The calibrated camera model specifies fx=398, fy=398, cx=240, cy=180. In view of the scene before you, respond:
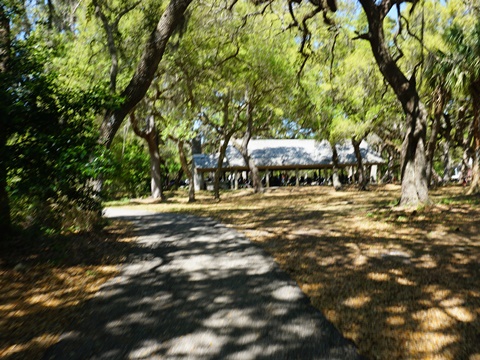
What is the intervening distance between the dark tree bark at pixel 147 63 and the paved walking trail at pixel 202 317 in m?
4.39

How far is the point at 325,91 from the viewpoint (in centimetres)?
2400

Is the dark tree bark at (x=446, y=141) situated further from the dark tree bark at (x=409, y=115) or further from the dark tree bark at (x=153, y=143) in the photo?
the dark tree bark at (x=153, y=143)

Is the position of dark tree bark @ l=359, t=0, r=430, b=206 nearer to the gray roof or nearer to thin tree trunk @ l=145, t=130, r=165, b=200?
thin tree trunk @ l=145, t=130, r=165, b=200

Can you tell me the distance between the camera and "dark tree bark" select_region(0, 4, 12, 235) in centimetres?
631

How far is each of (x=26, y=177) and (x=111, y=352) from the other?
13.7 feet

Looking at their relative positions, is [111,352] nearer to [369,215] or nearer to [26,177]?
[26,177]

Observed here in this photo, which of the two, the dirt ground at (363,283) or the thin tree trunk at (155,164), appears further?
the thin tree trunk at (155,164)

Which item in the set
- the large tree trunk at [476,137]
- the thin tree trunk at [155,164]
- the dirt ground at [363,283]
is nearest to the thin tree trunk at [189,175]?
the thin tree trunk at [155,164]

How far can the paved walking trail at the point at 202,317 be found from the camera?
140 inches

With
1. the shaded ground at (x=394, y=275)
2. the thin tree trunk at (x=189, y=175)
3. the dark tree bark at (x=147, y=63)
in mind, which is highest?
the dark tree bark at (x=147, y=63)

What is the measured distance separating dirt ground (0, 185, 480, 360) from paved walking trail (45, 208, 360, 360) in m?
0.28

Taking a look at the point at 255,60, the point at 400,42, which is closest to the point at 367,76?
the point at 400,42

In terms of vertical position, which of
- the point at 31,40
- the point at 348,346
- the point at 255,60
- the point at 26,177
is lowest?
the point at 348,346

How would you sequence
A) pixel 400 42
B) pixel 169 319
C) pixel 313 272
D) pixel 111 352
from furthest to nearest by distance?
pixel 400 42
pixel 313 272
pixel 169 319
pixel 111 352
